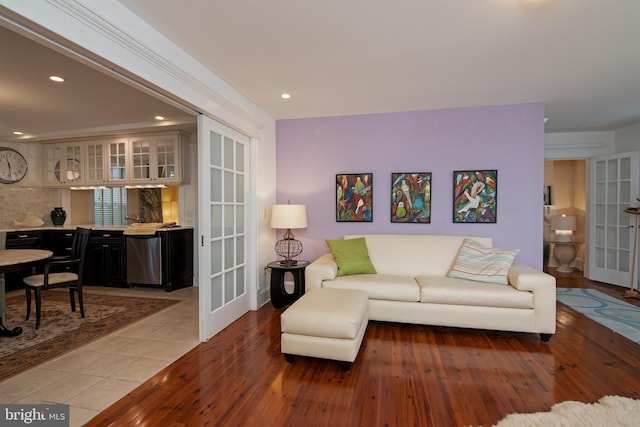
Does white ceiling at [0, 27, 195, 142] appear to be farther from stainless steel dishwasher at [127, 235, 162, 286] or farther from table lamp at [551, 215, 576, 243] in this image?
table lamp at [551, 215, 576, 243]

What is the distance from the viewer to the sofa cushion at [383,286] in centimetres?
Result: 304

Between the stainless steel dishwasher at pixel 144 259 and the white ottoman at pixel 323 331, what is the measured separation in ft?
9.67

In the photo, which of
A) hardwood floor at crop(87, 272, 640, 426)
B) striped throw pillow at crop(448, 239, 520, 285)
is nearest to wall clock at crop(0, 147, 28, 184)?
hardwood floor at crop(87, 272, 640, 426)

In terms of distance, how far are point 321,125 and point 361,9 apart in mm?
2288

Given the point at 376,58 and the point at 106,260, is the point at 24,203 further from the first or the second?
the point at 376,58

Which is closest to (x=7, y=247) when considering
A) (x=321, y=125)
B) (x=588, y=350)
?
(x=321, y=125)

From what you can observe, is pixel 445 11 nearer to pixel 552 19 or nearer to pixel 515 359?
pixel 552 19

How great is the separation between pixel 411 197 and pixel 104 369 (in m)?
3.55

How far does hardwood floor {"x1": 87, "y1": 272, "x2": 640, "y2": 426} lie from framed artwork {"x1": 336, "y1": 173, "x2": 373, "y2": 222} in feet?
5.26

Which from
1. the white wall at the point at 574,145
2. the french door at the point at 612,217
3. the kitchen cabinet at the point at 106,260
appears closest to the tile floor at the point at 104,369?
the kitchen cabinet at the point at 106,260

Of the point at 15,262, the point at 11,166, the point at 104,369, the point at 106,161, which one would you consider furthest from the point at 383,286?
the point at 11,166

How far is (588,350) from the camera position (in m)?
2.62

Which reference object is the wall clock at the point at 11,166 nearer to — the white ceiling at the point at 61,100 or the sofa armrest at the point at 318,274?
the white ceiling at the point at 61,100

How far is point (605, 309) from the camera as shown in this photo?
3666mm
